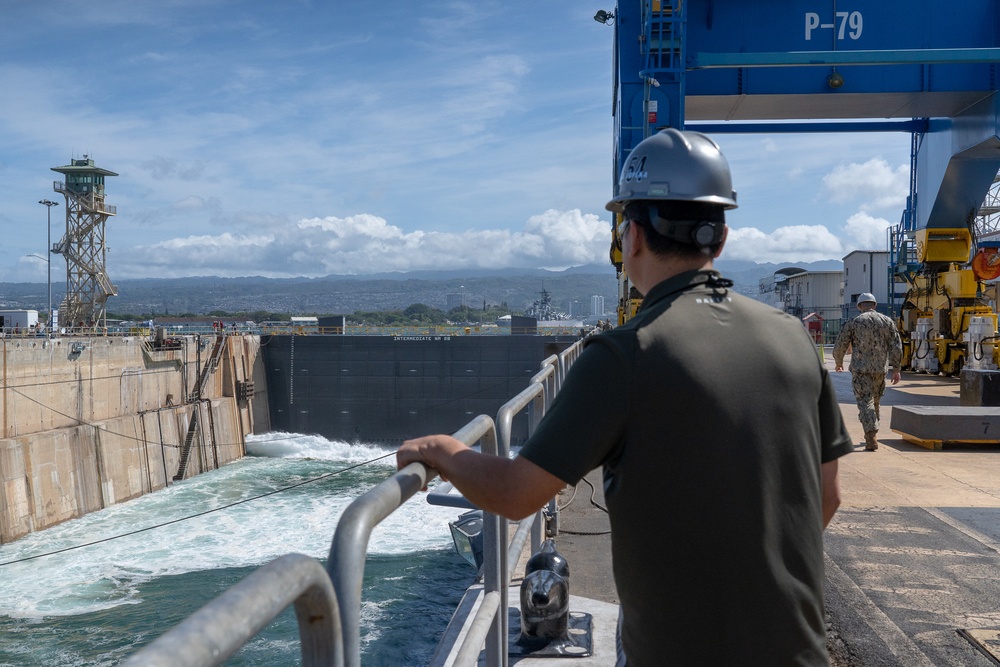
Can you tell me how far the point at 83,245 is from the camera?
51.0 m

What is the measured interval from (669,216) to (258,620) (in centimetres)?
101

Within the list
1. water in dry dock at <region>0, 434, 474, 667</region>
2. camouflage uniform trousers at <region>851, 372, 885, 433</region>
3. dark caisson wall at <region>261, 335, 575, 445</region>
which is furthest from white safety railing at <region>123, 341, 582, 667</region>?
dark caisson wall at <region>261, 335, 575, 445</region>

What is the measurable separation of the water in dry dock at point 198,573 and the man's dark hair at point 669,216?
23.1ft

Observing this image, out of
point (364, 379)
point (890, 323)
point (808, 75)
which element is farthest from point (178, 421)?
point (890, 323)

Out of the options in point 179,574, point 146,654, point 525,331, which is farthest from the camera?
point 525,331

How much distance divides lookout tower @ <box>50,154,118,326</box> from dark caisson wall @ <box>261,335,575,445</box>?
68.3 feet

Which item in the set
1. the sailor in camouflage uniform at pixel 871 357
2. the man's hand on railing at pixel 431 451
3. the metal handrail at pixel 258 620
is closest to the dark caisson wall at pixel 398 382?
the sailor in camouflage uniform at pixel 871 357

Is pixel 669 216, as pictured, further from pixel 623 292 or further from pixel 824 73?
pixel 824 73

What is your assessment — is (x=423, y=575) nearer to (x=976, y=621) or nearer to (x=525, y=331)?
(x=976, y=621)

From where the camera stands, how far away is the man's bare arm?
4.48 ft

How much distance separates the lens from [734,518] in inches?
52.7

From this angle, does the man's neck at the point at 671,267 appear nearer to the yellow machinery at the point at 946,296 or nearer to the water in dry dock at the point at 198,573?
the water in dry dock at the point at 198,573

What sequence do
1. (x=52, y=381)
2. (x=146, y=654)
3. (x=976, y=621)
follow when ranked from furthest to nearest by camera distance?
(x=52, y=381), (x=976, y=621), (x=146, y=654)

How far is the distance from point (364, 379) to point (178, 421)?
859 centimetres
